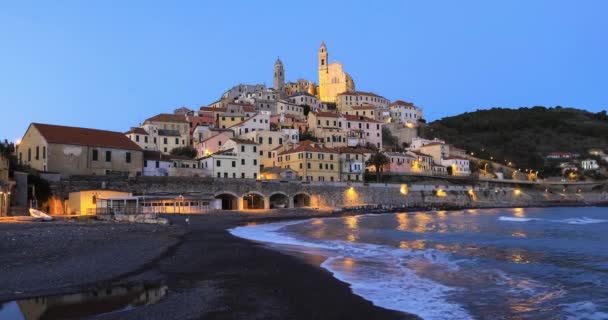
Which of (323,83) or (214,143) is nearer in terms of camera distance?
(214,143)

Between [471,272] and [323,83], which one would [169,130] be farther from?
[471,272]

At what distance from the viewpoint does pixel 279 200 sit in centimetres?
5897

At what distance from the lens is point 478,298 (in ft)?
40.0

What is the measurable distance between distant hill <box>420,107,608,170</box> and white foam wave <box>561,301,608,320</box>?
99.2 meters

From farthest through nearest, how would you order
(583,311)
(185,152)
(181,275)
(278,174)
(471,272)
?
(185,152) < (278,174) < (471,272) < (181,275) < (583,311)

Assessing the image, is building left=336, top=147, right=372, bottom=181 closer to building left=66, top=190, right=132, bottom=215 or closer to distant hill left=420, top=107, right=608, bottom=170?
building left=66, top=190, right=132, bottom=215

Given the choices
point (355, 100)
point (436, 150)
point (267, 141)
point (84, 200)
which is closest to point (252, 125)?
point (267, 141)

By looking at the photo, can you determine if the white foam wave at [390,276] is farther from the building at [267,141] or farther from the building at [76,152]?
the building at [267,141]

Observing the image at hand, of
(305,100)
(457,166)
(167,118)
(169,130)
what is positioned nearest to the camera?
(169,130)

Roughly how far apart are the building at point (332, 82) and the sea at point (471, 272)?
95.8m

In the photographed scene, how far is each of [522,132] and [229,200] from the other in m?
115

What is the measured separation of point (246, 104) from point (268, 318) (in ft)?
288

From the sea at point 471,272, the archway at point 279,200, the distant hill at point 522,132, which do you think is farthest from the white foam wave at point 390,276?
the distant hill at point 522,132

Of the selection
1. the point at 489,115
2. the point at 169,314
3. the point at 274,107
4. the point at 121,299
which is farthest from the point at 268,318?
the point at 489,115
